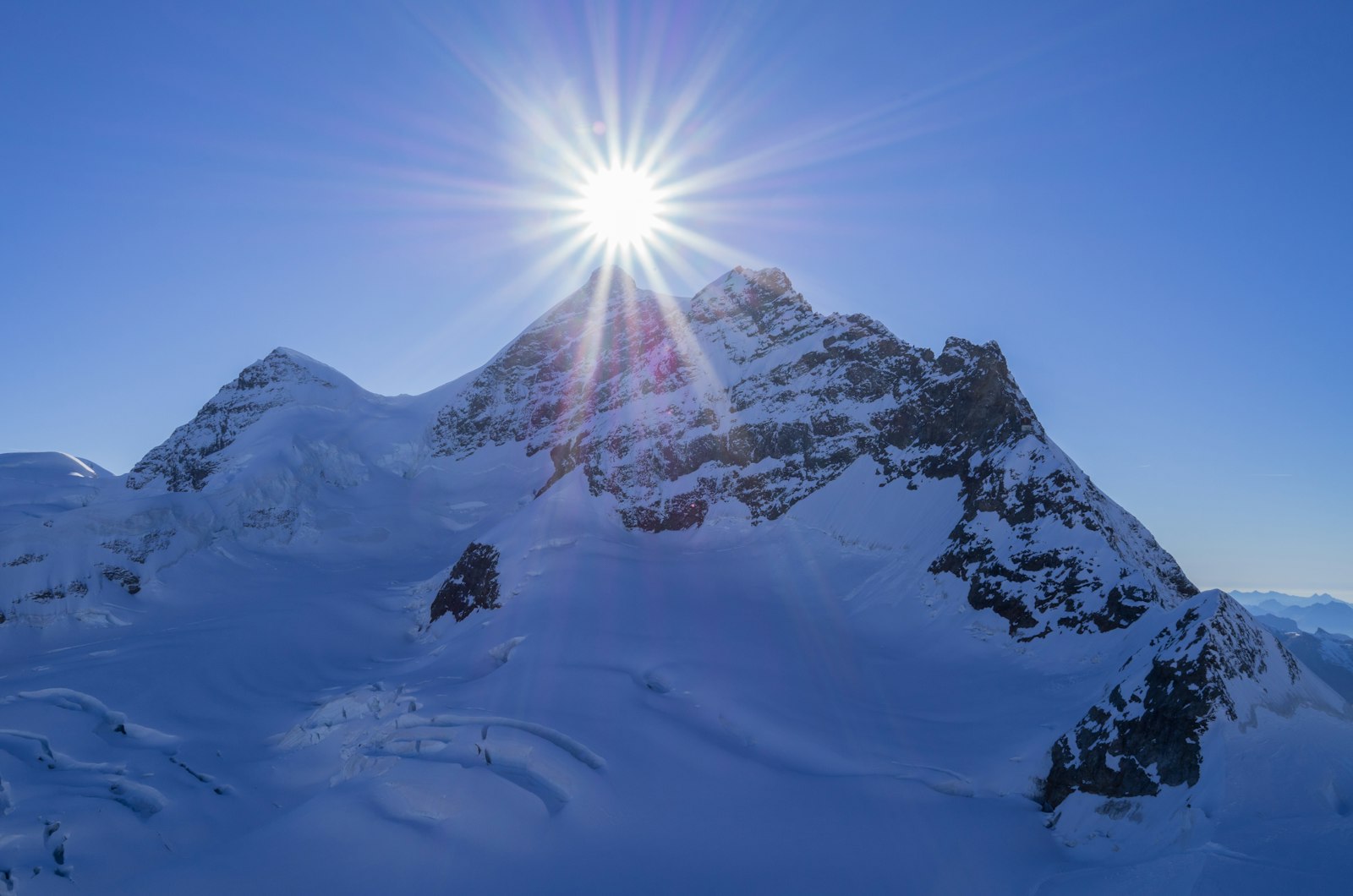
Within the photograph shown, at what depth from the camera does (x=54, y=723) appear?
2358 cm

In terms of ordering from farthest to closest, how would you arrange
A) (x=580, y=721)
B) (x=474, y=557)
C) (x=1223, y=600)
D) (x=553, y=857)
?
(x=474, y=557), (x=580, y=721), (x=1223, y=600), (x=553, y=857)

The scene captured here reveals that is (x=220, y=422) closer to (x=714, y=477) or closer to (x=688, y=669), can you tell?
(x=714, y=477)

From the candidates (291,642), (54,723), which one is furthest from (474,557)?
(54,723)

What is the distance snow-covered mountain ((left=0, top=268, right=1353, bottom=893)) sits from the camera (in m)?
15.1

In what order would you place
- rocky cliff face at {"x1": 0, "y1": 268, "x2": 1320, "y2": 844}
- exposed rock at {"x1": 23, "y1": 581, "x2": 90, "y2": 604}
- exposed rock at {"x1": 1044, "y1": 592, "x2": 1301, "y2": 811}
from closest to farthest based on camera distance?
exposed rock at {"x1": 1044, "y1": 592, "x2": 1301, "y2": 811} < rocky cliff face at {"x1": 0, "y1": 268, "x2": 1320, "y2": 844} < exposed rock at {"x1": 23, "y1": 581, "x2": 90, "y2": 604}

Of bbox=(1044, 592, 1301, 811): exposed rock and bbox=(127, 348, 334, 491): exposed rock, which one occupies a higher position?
bbox=(127, 348, 334, 491): exposed rock

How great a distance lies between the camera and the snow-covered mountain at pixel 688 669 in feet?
49.7

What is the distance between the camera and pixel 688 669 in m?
26.1

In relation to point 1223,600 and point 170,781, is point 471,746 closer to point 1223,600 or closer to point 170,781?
point 170,781

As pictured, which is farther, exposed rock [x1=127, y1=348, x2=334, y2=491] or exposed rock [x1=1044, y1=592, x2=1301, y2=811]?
exposed rock [x1=127, y1=348, x2=334, y2=491]

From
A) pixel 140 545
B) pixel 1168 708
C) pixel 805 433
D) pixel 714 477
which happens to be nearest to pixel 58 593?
pixel 140 545

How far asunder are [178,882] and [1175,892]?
62.9 ft

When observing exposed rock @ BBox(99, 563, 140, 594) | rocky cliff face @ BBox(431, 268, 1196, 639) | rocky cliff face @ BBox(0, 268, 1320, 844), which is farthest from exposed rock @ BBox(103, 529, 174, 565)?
rocky cliff face @ BBox(431, 268, 1196, 639)

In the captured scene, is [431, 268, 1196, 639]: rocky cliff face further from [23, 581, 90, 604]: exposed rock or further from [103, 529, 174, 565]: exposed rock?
[23, 581, 90, 604]: exposed rock
